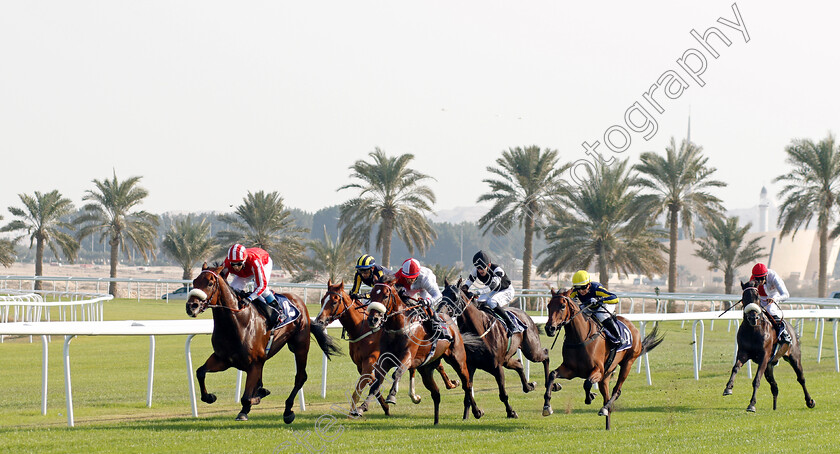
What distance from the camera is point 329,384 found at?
41.0 ft

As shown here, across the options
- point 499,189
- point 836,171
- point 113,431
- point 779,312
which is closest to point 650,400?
point 779,312

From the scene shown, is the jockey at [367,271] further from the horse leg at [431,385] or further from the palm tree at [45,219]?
the palm tree at [45,219]

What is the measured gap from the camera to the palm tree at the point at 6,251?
4025 cm

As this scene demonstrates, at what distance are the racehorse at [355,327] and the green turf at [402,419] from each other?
433mm

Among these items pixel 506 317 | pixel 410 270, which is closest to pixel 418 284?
pixel 410 270

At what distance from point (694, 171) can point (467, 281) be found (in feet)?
87.0

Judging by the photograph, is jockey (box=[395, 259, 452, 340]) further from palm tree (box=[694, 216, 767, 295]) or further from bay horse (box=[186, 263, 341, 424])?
palm tree (box=[694, 216, 767, 295])

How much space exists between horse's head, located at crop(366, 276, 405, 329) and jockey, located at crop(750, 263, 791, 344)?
438 cm

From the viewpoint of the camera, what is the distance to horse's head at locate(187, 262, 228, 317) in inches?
274

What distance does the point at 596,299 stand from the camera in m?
9.13

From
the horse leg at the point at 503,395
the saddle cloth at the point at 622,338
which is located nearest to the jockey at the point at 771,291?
the saddle cloth at the point at 622,338

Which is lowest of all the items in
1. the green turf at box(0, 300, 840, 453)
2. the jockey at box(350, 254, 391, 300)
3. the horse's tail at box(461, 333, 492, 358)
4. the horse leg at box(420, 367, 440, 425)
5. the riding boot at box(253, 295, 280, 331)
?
the green turf at box(0, 300, 840, 453)

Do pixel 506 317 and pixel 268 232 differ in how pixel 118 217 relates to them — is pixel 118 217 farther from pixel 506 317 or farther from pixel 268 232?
pixel 506 317

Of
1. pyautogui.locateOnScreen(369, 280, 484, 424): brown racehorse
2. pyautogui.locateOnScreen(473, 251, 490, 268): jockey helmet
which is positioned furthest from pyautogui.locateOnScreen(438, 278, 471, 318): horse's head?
pyautogui.locateOnScreen(473, 251, 490, 268): jockey helmet
